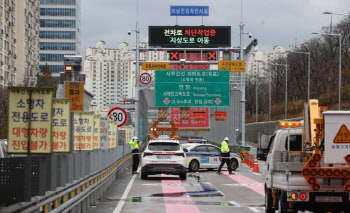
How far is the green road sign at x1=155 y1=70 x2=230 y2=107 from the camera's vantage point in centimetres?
5162

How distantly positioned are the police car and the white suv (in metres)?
7.78

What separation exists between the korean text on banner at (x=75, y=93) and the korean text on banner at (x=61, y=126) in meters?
3.06

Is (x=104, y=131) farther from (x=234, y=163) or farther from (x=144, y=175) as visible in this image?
(x=234, y=163)

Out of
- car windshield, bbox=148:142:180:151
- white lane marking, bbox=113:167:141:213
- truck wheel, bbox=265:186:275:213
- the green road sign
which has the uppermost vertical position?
the green road sign

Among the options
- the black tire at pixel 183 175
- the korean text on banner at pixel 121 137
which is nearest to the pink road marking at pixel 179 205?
the black tire at pixel 183 175

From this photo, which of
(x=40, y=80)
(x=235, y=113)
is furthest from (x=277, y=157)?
(x=40, y=80)

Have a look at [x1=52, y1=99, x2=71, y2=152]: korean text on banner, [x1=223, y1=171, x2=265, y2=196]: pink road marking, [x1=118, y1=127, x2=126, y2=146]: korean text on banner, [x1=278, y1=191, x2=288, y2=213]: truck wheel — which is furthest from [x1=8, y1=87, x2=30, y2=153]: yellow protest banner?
[x1=118, y1=127, x2=126, y2=146]: korean text on banner

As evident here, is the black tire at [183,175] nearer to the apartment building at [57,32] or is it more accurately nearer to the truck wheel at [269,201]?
the truck wheel at [269,201]

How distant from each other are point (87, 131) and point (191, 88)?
3031 cm

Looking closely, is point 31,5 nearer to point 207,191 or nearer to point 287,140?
point 207,191

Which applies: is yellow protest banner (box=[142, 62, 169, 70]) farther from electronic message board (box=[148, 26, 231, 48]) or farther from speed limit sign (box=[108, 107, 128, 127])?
speed limit sign (box=[108, 107, 128, 127])

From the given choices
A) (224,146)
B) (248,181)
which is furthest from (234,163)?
(248,181)

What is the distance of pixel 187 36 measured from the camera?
51.6 metres

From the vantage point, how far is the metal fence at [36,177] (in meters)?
9.12
